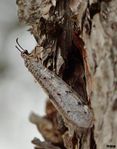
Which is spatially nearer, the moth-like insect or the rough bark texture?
the rough bark texture

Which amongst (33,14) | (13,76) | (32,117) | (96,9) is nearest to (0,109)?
(13,76)

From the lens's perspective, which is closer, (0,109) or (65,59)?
(65,59)

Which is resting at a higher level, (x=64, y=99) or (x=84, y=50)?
(x=84, y=50)

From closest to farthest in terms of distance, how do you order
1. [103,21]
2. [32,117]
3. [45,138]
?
[103,21] → [45,138] → [32,117]

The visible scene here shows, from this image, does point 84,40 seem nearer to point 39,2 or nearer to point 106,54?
point 106,54
